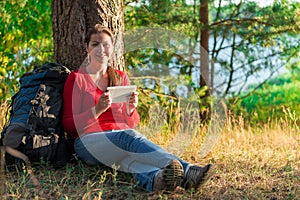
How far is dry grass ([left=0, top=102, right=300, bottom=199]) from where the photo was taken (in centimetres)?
342

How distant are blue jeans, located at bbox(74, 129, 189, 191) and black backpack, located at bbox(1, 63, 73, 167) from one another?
6.5 inches

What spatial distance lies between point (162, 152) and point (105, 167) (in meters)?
0.62

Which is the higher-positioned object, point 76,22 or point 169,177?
point 76,22

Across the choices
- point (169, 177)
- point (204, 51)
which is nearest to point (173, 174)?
point (169, 177)

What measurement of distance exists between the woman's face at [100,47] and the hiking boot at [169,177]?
1170 mm

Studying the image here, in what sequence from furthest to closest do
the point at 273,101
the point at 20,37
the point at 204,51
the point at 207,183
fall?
the point at 273,101
the point at 204,51
the point at 20,37
the point at 207,183

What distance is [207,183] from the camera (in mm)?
3646

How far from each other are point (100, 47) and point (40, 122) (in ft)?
2.47

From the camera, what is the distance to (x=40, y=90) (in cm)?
386

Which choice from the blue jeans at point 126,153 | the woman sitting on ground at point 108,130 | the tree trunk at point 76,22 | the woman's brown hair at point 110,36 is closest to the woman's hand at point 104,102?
the woman sitting on ground at point 108,130

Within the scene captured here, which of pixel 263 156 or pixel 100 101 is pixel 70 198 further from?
pixel 263 156

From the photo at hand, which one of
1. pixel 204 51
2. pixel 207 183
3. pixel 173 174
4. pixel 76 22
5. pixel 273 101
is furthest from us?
pixel 273 101

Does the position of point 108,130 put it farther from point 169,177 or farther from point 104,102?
point 169,177

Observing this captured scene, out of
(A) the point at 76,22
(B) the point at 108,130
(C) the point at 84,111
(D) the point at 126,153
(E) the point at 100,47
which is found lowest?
(D) the point at 126,153
